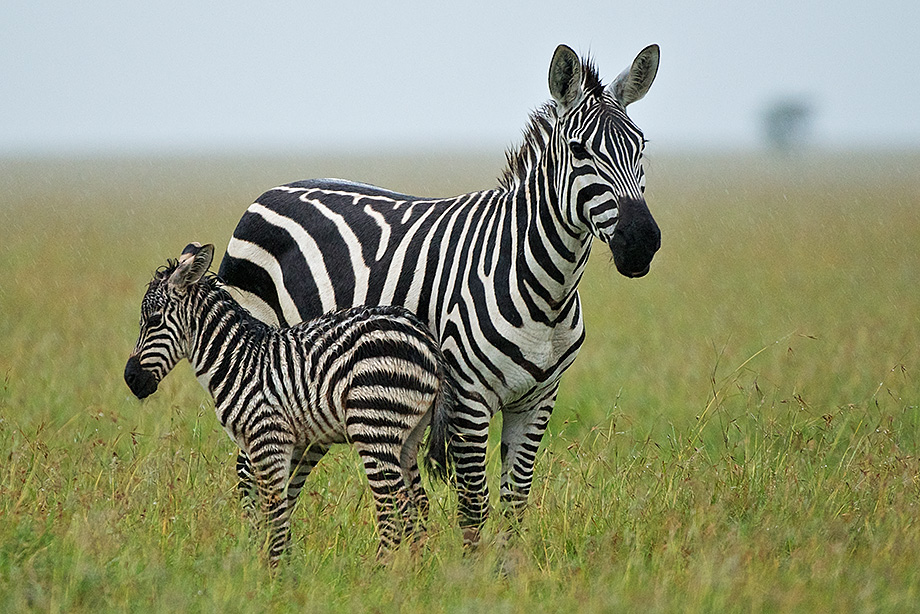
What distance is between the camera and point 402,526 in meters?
4.83

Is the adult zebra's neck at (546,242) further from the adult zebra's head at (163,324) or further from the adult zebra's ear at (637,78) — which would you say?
the adult zebra's head at (163,324)

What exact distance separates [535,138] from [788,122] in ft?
306

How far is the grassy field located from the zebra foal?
0.32 m

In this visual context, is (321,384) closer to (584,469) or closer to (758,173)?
(584,469)

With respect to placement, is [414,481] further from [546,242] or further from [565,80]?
[565,80]

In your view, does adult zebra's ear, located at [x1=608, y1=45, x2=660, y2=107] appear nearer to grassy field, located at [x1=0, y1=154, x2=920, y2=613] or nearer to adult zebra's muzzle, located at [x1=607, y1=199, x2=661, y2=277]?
adult zebra's muzzle, located at [x1=607, y1=199, x2=661, y2=277]

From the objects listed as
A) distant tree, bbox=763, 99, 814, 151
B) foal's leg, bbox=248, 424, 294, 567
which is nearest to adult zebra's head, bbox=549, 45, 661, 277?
foal's leg, bbox=248, 424, 294, 567

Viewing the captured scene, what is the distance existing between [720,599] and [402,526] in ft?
5.13

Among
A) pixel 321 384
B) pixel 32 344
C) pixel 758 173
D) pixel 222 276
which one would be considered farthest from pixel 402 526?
pixel 758 173

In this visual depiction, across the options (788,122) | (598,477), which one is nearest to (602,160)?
(598,477)

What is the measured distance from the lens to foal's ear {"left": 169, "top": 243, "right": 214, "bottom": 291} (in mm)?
4934

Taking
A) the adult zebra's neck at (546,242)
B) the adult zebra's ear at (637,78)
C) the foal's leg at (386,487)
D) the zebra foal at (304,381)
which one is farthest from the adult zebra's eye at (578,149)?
the foal's leg at (386,487)

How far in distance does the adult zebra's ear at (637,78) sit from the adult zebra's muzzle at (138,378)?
280 centimetres

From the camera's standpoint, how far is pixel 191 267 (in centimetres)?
497
